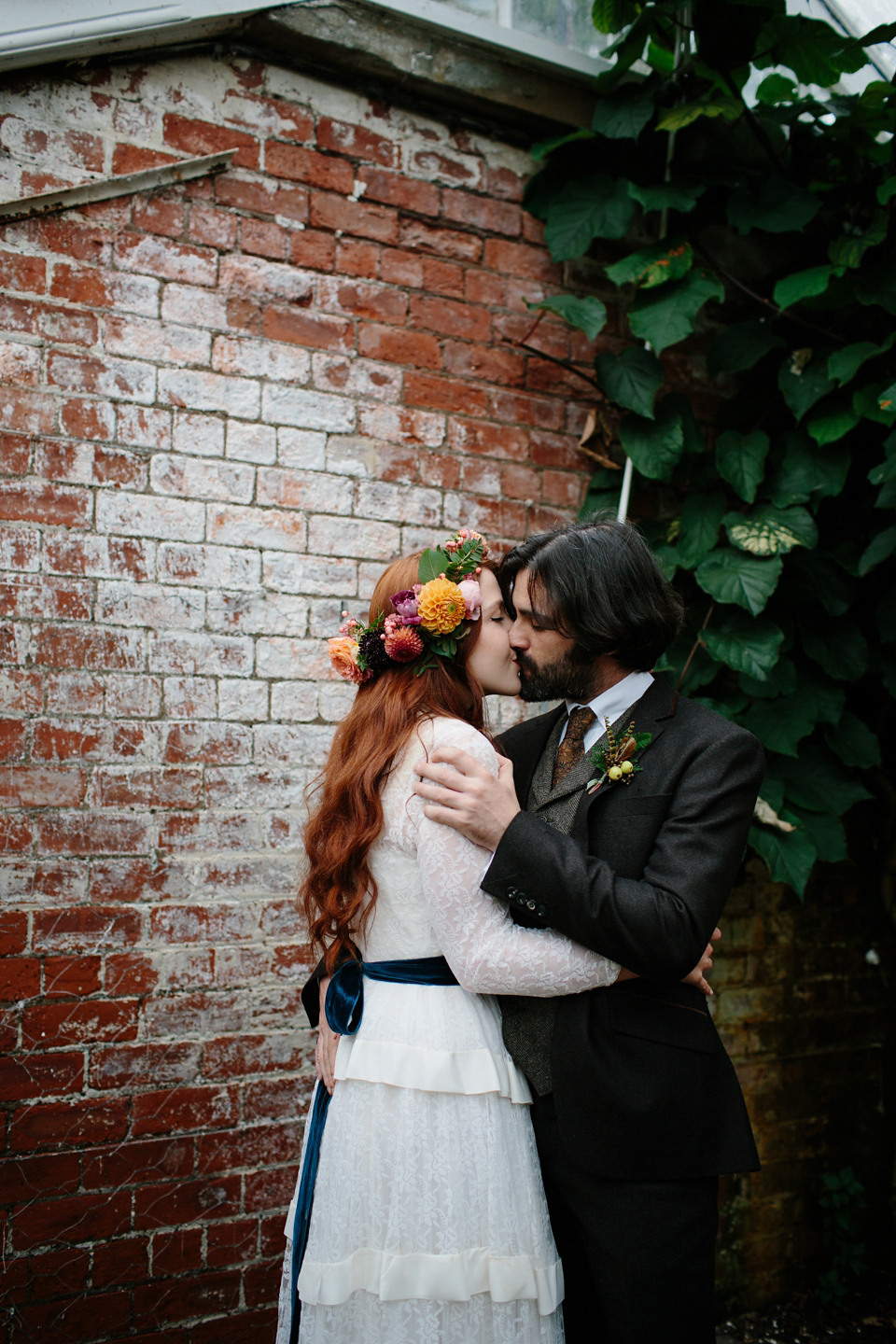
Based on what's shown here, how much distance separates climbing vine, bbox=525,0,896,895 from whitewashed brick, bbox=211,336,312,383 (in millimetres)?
715

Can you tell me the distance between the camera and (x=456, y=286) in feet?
8.48

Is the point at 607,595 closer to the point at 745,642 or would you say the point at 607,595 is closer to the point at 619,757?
the point at 619,757

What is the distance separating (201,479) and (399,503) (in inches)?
21.9

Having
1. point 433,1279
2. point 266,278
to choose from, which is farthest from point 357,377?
point 433,1279

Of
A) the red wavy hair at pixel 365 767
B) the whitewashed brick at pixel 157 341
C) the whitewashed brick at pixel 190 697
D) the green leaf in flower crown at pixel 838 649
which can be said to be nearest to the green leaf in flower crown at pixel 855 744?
the green leaf in flower crown at pixel 838 649

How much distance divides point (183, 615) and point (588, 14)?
7.36ft

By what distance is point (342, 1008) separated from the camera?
1661 mm

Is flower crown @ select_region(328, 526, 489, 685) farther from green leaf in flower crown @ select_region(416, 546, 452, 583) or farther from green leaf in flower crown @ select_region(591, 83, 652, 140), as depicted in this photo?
green leaf in flower crown @ select_region(591, 83, 652, 140)

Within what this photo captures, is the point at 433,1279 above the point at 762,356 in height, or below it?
below

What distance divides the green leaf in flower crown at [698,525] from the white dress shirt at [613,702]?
0.84 metres

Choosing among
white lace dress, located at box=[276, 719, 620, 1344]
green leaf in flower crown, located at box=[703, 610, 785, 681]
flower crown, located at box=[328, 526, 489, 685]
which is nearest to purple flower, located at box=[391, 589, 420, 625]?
flower crown, located at box=[328, 526, 489, 685]

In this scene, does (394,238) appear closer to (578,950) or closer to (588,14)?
(588,14)

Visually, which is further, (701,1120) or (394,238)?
(394,238)

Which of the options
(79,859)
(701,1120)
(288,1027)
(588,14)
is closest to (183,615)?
(79,859)
